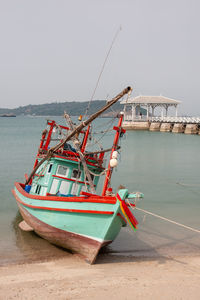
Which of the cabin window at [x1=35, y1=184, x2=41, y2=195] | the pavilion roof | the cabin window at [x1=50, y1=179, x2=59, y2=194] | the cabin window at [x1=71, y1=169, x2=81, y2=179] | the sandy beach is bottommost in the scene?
the sandy beach

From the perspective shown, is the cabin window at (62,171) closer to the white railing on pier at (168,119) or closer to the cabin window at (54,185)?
the cabin window at (54,185)

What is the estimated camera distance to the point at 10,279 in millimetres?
8602

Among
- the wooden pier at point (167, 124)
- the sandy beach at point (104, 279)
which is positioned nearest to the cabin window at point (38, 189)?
the sandy beach at point (104, 279)

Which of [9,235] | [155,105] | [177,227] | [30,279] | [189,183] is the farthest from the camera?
[155,105]

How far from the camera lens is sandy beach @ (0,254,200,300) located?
25.6 feet

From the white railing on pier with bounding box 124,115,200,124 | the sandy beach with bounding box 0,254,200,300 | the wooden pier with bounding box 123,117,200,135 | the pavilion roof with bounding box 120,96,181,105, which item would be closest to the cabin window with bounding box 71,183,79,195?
the sandy beach with bounding box 0,254,200,300

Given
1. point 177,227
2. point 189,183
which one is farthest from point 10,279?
point 189,183

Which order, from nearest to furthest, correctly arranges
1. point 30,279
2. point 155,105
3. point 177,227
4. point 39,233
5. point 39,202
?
point 30,279, point 39,202, point 39,233, point 177,227, point 155,105

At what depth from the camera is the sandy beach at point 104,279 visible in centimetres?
780

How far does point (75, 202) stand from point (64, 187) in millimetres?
2753

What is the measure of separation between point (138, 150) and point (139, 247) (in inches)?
1384

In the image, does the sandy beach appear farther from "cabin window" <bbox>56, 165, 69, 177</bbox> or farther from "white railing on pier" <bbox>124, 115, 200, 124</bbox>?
"white railing on pier" <bbox>124, 115, 200, 124</bbox>

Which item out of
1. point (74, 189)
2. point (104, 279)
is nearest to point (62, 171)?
point (74, 189)

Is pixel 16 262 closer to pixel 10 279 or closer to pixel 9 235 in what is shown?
pixel 10 279
